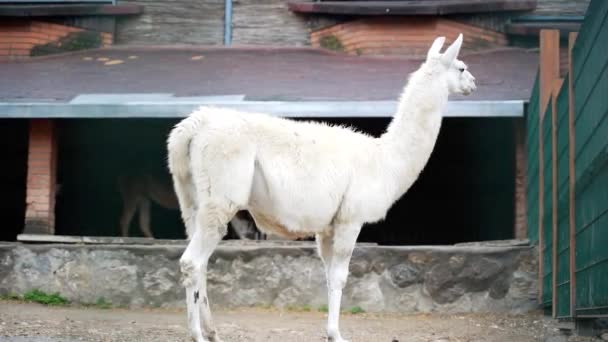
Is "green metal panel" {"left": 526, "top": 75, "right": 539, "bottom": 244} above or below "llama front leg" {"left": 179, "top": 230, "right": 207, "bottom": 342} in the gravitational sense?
above

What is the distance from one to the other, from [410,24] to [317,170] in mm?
8172

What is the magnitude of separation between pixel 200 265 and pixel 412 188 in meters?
9.90

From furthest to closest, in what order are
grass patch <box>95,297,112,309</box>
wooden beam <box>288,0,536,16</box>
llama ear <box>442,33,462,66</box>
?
wooden beam <box>288,0,536,16</box>, grass patch <box>95,297,112,309</box>, llama ear <box>442,33,462,66</box>

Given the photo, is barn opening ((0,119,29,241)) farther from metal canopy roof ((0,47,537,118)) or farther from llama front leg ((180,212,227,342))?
llama front leg ((180,212,227,342))

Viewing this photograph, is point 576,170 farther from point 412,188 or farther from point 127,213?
point 127,213

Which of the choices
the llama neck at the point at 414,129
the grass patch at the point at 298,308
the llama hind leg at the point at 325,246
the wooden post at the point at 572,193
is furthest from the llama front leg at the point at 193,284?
the grass patch at the point at 298,308

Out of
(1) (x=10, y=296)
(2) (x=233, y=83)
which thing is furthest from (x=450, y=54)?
(1) (x=10, y=296)

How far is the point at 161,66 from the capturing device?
14.2 metres

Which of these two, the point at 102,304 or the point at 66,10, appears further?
the point at 66,10

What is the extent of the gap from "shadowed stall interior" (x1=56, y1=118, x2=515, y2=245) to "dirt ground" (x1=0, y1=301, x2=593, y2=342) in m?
4.80

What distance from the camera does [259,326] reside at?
30.2 feet

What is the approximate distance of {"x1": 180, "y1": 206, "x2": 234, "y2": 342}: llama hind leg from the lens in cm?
657

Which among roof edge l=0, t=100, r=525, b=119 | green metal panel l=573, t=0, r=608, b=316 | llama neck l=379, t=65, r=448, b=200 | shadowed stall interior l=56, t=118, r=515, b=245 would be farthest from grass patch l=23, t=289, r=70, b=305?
green metal panel l=573, t=0, r=608, b=316

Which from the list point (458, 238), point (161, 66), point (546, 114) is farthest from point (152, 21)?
point (546, 114)
